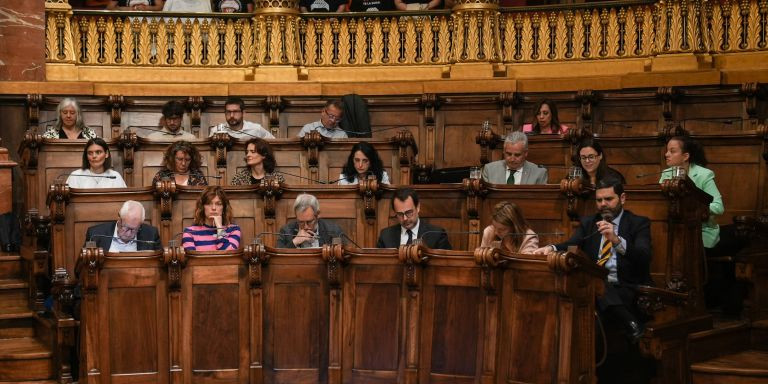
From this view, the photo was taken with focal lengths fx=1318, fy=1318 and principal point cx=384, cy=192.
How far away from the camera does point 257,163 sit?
18.4 ft

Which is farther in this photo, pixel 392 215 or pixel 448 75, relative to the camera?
pixel 448 75

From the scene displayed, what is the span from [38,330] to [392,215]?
1435 mm

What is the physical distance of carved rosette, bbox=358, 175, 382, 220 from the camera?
5.19 metres

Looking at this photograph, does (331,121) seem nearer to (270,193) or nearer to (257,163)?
(257,163)

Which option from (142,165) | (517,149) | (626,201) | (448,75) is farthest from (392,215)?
(448,75)

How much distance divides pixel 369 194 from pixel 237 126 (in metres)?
1.26

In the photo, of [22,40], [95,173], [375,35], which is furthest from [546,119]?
[22,40]

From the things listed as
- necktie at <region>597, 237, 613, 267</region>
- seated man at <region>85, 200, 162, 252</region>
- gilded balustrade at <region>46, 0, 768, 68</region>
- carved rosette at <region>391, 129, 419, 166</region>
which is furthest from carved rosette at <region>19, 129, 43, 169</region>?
necktie at <region>597, 237, 613, 267</region>

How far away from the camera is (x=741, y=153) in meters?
5.32

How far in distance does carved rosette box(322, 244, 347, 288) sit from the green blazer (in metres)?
1.34

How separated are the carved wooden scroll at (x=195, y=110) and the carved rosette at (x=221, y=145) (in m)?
0.84

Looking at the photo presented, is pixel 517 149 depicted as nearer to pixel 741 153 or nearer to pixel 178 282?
pixel 741 153

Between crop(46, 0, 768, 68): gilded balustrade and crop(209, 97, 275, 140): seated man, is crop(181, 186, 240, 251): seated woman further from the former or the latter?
crop(46, 0, 768, 68): gilded balustrade

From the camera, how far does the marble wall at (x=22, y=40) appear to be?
22.4 feet
